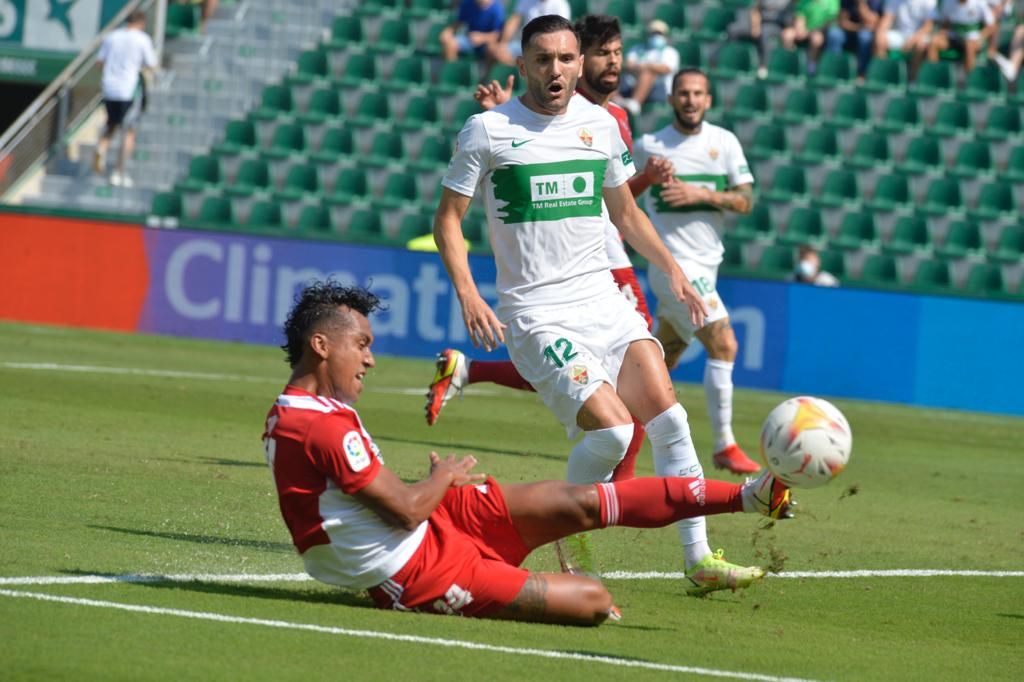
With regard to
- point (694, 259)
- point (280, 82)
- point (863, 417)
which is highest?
point (280, 82)

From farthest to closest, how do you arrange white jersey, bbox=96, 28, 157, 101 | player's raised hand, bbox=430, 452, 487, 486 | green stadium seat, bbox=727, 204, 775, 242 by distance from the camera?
Result: white jersey, bbox=96, 28, 157, 101
green stadium seat, bbox=727, 204, 775, 242
player's raised hand, bbox=430, 452, 487, 486

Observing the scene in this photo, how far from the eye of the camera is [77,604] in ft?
19.8

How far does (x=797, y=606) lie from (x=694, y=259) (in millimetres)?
5302

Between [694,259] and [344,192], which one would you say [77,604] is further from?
[344,192]

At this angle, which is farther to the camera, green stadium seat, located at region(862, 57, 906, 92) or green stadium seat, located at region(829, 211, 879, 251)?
green stadium seat, located at region(862, 57, 906, 92)

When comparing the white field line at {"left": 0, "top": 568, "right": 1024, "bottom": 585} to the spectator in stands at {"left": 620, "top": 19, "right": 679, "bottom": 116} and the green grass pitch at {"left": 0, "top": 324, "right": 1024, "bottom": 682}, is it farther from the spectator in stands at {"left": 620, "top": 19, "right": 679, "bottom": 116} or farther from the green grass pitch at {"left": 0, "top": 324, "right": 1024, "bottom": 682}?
the spectator in stands at {"left": 620, "top": 19, "right": 679, "bottom": 116}

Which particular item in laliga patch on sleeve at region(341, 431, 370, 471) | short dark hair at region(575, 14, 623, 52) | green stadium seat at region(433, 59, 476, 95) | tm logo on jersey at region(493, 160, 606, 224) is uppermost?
green stadium seat at region(433, 59, 476, 95)

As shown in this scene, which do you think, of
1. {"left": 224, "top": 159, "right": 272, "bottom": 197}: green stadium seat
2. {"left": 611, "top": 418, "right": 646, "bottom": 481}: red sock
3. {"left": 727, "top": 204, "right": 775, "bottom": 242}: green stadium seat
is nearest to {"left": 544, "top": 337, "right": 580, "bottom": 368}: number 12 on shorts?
{"left": 611, "top": 418, "right": 646, "bottom": 481}: red sock

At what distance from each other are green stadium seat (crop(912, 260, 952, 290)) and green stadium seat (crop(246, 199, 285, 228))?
8.30 meters

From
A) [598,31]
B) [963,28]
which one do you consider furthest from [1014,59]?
[598,31]

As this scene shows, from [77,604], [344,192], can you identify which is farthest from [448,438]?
[344,192]

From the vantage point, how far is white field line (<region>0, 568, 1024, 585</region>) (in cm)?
652

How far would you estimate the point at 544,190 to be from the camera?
748 centimetres

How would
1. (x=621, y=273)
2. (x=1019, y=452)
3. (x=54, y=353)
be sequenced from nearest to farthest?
(x=621, y=273) → (x=1019, y=452) → (x=54, y=353)
